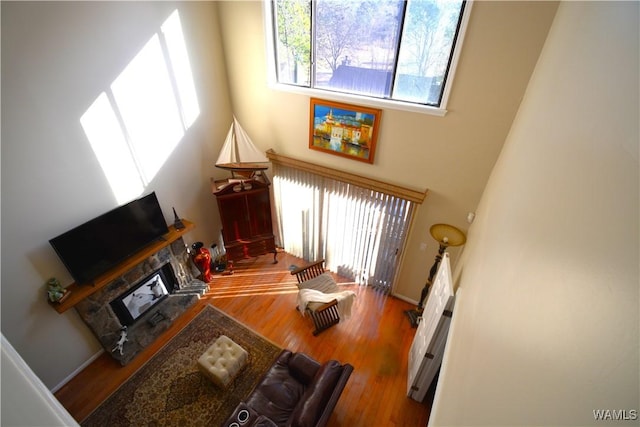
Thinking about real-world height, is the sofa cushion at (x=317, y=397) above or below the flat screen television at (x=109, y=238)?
below

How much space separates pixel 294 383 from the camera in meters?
3.01

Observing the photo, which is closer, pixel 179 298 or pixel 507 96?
pixel 507 96

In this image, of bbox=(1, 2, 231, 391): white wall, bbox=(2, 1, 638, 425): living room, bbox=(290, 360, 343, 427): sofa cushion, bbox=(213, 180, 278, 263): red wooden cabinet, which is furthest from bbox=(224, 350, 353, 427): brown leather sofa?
bbox=(1, 2, 231, 391): white wall

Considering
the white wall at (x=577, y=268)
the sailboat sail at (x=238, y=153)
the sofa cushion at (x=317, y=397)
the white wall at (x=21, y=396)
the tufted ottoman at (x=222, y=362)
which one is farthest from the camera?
the sailboat sail at (x=238, y=153)

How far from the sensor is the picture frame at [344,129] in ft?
11.4

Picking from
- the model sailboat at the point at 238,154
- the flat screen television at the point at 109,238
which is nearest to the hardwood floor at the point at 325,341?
the flat screen television at the point at 109,238

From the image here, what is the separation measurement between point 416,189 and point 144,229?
3.54m

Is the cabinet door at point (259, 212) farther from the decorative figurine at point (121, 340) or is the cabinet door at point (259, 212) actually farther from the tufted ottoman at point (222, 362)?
the decorative figurine at point (121, 340)

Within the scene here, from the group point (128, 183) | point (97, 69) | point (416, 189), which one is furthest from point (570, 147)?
point (128, 183)

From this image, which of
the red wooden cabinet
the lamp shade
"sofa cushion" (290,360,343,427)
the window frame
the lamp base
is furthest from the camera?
the red wooden cabinet

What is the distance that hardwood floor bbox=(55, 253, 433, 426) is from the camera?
3.13m

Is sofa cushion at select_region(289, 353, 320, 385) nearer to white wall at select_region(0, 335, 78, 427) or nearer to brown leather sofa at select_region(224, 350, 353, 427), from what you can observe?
brown leather sofa at select_region(224, 350, 353, 427)

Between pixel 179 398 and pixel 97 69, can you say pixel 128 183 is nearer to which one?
pixel 97 69

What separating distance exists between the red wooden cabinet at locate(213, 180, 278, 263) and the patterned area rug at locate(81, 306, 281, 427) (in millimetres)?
1325
